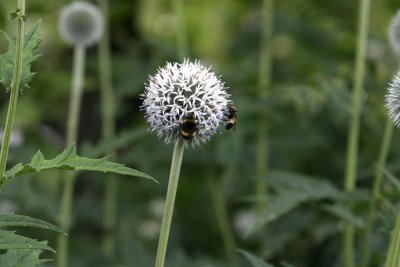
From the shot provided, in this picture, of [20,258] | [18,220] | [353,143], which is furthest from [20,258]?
[353,143]

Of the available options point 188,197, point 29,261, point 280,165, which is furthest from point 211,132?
point 188,197

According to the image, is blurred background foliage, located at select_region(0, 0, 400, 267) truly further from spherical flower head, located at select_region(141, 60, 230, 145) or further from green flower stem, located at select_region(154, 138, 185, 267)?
green flower stem, located at select_region(154, 138, 185, 267)

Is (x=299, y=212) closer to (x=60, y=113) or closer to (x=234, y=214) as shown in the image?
(x=234, y=214)

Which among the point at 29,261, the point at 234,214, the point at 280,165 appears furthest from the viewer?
the point at 234,214

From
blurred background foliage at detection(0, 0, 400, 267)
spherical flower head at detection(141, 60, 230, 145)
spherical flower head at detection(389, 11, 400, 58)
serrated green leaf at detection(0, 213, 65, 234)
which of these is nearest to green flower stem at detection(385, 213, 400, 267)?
spherical flower head at detection(141, 60, 230, 145)

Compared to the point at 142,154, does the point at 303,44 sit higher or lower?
higher

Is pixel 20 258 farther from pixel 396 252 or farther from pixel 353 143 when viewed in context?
pixel 353 143

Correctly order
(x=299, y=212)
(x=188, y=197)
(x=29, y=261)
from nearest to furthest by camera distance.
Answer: (x=29, y=261) < (x=299, y=212) < (x=188, y=197)
